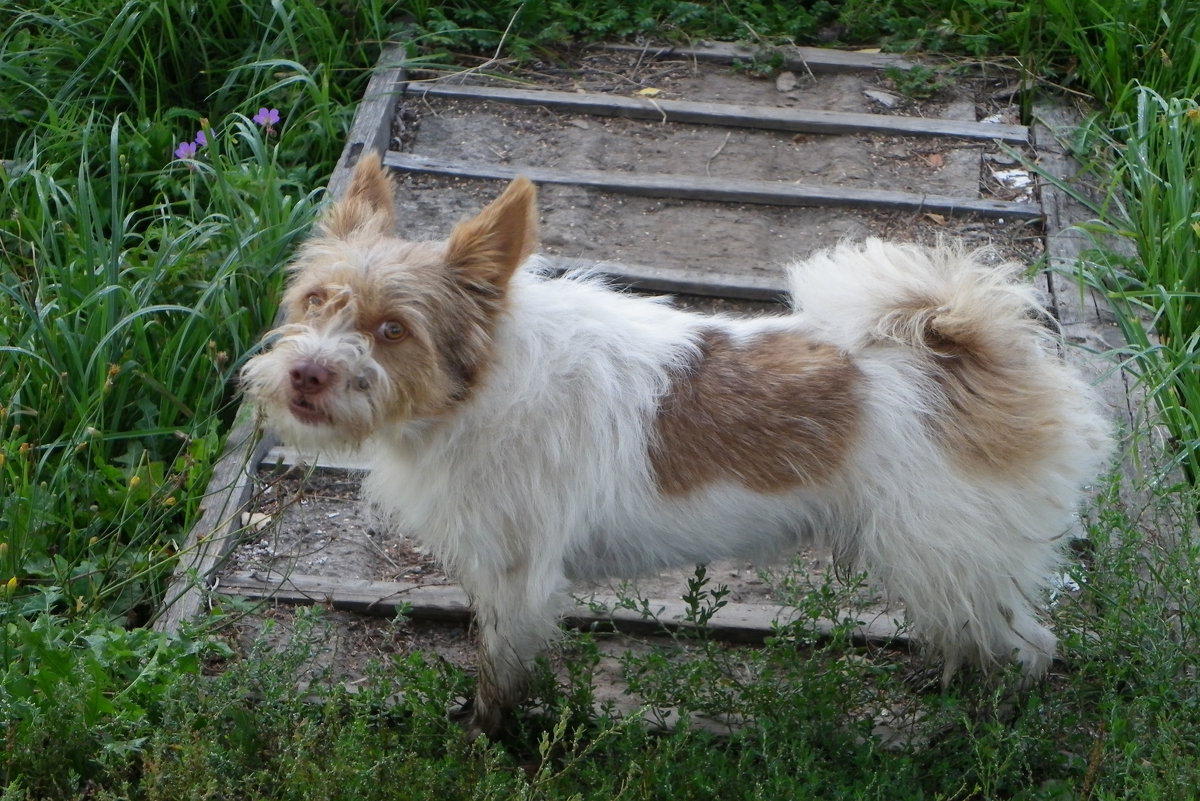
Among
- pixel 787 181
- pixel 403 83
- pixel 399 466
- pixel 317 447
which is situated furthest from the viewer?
pixel 403 83

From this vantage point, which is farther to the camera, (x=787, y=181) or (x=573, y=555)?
(x=787, y=181)

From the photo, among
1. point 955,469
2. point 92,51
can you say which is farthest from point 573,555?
point 92,51

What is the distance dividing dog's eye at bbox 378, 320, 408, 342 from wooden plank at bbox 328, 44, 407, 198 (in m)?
2.27

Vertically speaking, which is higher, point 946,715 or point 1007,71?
point 1007,71

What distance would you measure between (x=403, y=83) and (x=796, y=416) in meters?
3.45

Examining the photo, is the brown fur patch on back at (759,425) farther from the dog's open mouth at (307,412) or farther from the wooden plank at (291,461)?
the wooden plank at (291,461)

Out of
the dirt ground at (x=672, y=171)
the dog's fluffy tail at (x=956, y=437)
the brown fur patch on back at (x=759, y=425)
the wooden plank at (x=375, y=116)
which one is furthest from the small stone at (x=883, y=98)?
the brown fur patch on back at (x=759, y=425)

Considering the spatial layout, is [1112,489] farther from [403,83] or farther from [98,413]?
[403,83]

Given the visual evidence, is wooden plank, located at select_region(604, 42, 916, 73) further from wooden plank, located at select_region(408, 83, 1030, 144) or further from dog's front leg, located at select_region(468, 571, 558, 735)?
dog's front leg, located at select_region(468, 571, 558, 735)

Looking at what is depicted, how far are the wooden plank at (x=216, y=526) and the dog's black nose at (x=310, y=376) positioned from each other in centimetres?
→ 70

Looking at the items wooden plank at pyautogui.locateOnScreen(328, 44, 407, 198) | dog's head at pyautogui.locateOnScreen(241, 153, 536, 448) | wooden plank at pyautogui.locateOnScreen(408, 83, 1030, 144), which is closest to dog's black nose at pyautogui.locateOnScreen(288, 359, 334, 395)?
dog's head at pyautogui.locateOnScreen(241, 153, 536, 448)

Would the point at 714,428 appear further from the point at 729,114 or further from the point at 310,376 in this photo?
the point at 729,114

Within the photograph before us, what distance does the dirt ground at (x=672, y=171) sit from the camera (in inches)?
165

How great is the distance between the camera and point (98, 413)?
431cm
